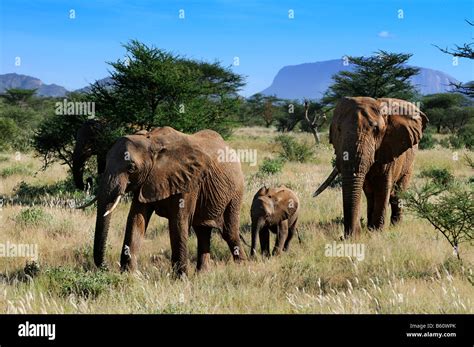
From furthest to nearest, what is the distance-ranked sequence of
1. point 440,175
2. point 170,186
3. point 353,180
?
point 440,175 → point 353,180 → point 170,186

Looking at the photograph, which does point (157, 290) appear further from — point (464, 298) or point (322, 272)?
point (464, 298)

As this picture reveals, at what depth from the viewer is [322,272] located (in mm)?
6648

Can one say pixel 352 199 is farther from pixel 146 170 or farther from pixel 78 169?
pixel 78 169

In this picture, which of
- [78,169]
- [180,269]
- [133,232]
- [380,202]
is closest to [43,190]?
[78,169]

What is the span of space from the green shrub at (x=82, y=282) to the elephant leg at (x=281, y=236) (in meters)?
3.08

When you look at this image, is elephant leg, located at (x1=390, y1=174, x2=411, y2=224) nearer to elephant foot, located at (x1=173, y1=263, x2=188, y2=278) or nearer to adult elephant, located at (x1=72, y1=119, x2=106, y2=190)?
elephant foot, located at (x1=173, y1=263, x2=188, y2=278)

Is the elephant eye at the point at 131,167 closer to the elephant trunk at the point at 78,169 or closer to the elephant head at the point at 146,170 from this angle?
the elephant head at the point at 146,170

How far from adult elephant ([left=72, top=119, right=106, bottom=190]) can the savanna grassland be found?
3.04 metres

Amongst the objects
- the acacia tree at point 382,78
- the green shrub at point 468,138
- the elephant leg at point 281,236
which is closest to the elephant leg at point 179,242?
the elephant leg at point 281,236

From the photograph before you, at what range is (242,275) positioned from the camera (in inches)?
253

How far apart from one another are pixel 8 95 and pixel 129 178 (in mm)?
62865

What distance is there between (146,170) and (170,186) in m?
0.38

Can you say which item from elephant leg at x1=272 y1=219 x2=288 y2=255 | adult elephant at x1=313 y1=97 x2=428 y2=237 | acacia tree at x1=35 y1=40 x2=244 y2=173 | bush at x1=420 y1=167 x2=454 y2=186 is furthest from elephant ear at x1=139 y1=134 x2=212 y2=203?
bush at x1=420 y1=167 x2=454 y2=186

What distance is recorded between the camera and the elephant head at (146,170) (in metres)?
5.71
